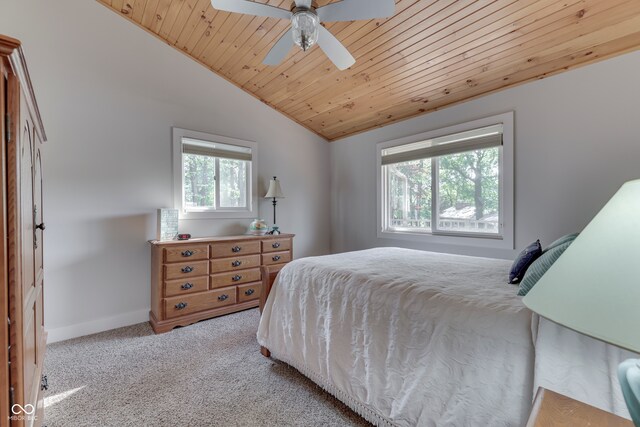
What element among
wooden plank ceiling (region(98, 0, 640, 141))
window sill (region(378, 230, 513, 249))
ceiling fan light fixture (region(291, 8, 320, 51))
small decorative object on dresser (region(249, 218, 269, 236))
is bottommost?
window sill (region(378, 230, 513, 249))

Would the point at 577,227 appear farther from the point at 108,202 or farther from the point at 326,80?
the point at 108,202

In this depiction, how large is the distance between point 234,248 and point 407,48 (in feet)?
8.65

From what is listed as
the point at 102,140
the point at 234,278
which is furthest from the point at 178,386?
the point at 102,140

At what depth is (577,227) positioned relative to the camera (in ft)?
7.77

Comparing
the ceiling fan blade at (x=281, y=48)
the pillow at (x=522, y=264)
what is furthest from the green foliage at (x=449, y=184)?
the ceiling fan blade at (x=281, y=48)

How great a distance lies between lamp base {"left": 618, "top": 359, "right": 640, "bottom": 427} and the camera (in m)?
0.57

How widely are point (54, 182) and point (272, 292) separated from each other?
7.33ft

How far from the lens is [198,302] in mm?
2916

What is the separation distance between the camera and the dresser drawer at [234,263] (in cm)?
303

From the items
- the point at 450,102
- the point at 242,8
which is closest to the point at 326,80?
the point at 450,102

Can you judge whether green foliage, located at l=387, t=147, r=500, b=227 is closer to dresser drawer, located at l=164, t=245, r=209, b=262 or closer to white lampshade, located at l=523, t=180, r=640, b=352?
dresser drawer, located at l=164, t=245, r=209, b=262

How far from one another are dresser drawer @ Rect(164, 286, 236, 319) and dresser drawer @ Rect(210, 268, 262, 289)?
65 mm

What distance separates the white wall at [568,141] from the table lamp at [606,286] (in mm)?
2264

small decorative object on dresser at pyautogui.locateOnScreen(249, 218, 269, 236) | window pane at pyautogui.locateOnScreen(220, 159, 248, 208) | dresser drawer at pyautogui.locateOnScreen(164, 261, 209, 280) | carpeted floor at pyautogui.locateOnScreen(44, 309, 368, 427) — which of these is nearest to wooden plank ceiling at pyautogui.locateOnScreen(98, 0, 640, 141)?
window pane at pyautogui.locateOnScreen(220, 159, 248, 208)
